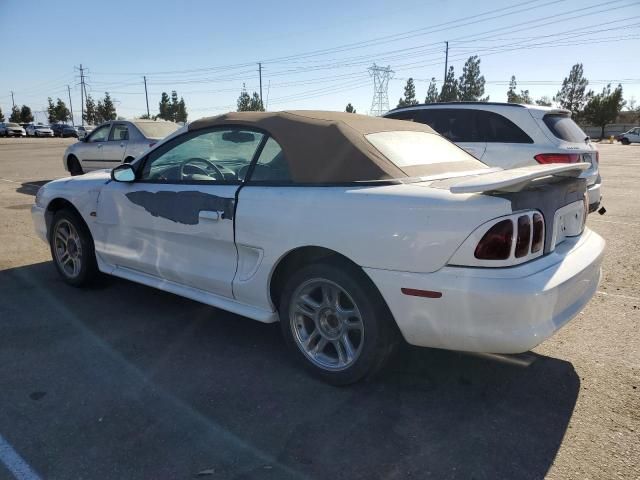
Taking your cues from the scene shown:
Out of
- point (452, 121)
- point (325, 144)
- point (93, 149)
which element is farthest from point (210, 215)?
point (93, 149)

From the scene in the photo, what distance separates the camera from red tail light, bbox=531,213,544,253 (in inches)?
101

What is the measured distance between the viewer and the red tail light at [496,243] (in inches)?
94.6

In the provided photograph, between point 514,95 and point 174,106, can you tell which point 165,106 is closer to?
point 174,106

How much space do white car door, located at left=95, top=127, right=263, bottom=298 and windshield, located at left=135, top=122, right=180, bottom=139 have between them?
7.50m

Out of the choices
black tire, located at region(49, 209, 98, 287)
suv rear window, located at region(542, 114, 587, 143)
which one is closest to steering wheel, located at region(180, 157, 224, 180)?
black tire, located at region(49, 209, 98, 287)

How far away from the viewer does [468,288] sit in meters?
2.40

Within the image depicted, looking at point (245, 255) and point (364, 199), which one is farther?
point (245, 255)

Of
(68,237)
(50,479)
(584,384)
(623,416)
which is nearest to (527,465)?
(623,416)

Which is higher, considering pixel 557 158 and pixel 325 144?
pixel 325 144

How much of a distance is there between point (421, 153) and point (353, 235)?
3.44 feet

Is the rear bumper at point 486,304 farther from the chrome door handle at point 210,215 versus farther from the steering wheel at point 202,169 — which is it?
the steering wheel at point 202,169

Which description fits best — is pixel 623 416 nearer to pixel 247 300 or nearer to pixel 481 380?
pixel 481 380

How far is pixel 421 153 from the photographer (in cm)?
339

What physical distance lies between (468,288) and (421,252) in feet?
0.93
